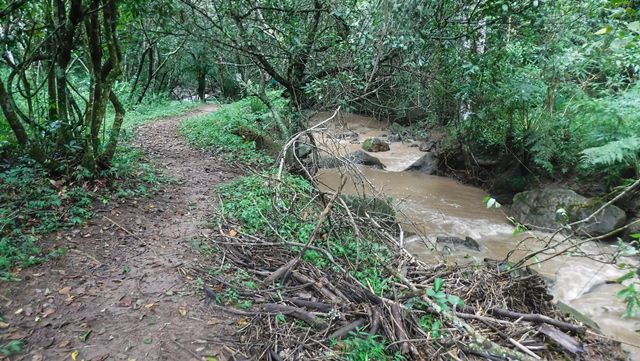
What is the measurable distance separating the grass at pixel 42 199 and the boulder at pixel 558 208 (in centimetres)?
746

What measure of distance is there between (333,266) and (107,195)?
352cm

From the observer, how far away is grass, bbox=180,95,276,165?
9.05 m

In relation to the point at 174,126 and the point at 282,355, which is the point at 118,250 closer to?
A: the point at 282,355

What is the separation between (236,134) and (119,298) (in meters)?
7.03

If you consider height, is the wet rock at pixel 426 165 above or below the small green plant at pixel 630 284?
below

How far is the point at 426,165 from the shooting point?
505 inches

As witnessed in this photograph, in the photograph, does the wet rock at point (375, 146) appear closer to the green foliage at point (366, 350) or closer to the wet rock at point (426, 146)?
the wet rock at point (426, 146)

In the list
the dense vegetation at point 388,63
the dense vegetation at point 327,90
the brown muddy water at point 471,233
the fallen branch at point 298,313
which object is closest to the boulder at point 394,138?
the brown muddy water at point 471,233

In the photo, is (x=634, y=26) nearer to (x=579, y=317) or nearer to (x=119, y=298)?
(x=579, y=317)

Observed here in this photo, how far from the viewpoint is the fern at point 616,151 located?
297 inches

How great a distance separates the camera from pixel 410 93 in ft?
28.2

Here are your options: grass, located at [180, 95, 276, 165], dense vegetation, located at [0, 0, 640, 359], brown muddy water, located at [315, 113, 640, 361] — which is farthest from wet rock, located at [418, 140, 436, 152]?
grass, located at [180, 95, 276, 165]

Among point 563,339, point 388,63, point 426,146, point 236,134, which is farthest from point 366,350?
point 426,146

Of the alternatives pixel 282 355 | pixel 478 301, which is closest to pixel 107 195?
pixel 282 355
